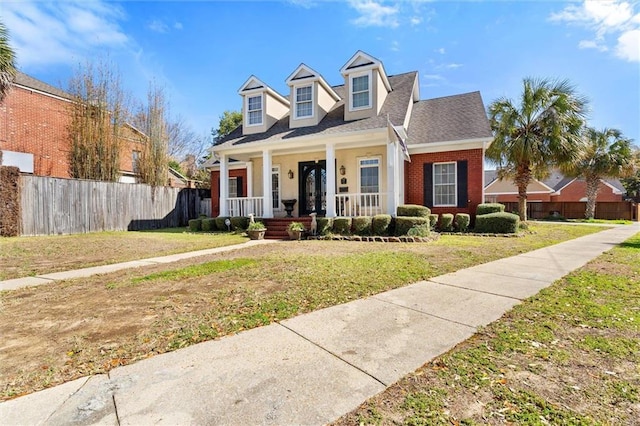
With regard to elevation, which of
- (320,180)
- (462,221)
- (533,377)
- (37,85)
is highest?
(37,85)

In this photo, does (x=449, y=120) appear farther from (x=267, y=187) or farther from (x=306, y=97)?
(x=267, y=187)

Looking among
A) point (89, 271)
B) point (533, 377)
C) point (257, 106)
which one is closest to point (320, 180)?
point (257, 106)

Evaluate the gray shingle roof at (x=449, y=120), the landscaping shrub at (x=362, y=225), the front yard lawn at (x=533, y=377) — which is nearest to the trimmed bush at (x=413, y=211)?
the landscaping shrub at (x=362, y=225)

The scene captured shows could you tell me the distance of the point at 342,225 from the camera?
36.4 feet

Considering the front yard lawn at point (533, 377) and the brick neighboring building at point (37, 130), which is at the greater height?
the brick neighboring building at point (37, 130)

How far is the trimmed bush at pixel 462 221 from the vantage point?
1224 cm

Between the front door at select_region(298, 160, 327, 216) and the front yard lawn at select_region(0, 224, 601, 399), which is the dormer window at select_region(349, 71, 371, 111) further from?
Result: the front yard lawn at select_region(0, 224, 601, 399)

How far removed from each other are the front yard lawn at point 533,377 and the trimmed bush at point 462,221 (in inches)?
350

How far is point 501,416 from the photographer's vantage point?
1818mm

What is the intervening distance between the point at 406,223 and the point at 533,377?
8436 mm

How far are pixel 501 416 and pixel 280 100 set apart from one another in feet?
53.0

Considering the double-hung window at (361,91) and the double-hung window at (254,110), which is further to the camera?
the double-hung window at (254,110)

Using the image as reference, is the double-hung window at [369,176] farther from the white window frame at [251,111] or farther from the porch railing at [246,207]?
the white window frame at [251,111]

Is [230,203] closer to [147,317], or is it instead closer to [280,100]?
[280,100]
